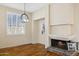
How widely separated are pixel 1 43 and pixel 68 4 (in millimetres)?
1488

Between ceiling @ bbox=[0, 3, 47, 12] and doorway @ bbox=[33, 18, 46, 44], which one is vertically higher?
ceiling @ bbox=[0, 3, 47, 12]

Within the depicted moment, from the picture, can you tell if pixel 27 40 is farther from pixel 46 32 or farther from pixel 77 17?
pixel 77 17

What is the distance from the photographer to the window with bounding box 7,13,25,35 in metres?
2.39

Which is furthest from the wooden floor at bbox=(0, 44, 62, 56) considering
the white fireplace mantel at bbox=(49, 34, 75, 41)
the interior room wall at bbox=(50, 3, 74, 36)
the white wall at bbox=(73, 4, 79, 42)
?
the white wall at bbox=(73, 4, 79, 42)

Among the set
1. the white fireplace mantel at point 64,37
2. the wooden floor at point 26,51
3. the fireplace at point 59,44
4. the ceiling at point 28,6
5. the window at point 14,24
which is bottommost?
the wooden floor at point 26,51

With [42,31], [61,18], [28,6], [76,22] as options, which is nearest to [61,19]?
[61,18]

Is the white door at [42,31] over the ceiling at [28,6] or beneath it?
beneath

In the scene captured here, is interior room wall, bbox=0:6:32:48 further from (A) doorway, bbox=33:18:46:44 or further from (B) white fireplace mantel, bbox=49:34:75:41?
(B) white fireplace mantel, bbox=49:34:75:41

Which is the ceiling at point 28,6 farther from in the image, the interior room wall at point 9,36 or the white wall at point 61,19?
the white wall at point 61,19

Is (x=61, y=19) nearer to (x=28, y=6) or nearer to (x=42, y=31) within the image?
(x=42, y=31)

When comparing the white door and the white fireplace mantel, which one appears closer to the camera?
the white fireplace mantel

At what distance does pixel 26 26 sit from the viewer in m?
2.46

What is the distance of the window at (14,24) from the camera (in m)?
2.39

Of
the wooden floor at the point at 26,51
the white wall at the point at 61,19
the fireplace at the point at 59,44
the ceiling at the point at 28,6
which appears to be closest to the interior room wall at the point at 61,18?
the white wall at the point at 61,19
